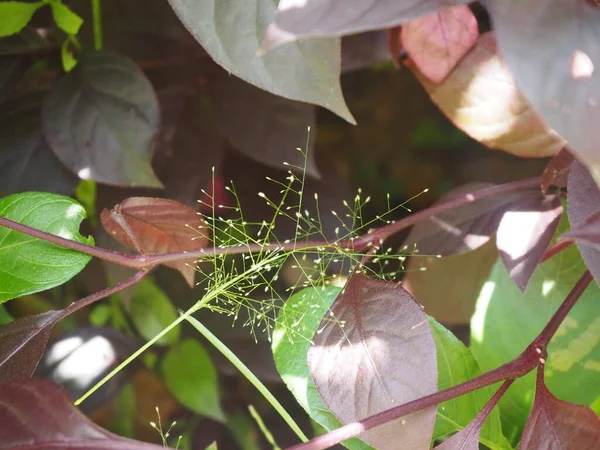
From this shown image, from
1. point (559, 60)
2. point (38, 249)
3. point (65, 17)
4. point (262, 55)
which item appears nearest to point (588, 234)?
point (559, 60)

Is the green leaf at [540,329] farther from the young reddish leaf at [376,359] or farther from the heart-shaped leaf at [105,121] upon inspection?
the heart-shaped leaf at [105,121]

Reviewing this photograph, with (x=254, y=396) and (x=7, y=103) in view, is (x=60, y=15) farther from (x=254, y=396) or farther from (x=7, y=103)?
(x=254, y=396)

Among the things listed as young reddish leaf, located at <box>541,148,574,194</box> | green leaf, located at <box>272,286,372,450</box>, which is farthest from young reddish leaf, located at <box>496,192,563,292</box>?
green leaf, located at <box>272,286,372,450</box>

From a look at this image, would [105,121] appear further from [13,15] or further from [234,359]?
[234,359]

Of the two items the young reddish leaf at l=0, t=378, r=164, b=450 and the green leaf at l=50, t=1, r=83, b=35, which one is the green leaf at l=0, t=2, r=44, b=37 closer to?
the green leaf at l=50, t=1, r=83, b=35

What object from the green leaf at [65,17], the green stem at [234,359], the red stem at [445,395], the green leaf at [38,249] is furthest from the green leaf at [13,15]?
the red stem at [445,395]
